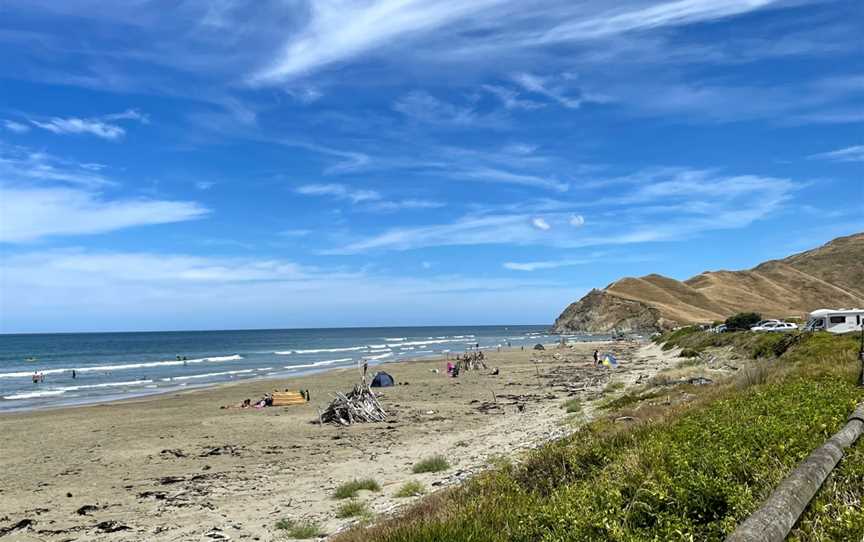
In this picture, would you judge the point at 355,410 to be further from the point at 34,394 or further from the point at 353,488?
the point at 34,394

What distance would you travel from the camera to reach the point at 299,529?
10.1 metres

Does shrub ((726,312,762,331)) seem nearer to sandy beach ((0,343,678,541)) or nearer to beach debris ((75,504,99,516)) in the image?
sandy beach ((0,343,678,541))

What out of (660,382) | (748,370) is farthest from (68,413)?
(748,370)

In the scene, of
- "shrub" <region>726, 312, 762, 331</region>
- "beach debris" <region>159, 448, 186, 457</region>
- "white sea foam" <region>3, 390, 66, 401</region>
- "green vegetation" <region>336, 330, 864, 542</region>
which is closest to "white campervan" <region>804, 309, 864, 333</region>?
"shrub" <region>726, 312, 762, 331</region>

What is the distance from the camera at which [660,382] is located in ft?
76.8

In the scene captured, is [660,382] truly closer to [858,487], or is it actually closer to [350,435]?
[350,435]

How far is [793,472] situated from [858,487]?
673 mm

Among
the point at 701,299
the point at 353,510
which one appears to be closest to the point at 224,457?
the point at 353,510

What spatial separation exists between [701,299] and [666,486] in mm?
182002

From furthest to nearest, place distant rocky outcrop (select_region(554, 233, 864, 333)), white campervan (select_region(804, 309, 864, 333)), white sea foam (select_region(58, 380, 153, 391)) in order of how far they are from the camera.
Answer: distant rocky outcrop (select_region(554, 233, 864, 333))
white sea foam (select_region(58, 380, 153, 391))
white campervan (select_region(804, 309, 864, 333))

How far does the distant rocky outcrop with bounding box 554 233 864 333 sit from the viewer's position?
151 m

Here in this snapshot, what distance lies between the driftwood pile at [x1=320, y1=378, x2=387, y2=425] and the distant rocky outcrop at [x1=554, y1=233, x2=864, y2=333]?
409 ft

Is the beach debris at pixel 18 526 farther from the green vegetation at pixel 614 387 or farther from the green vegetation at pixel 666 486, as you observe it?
the green vegetation at pixel 614 387

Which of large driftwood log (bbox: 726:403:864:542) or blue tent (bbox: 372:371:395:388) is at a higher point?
large driftwood log (bbox: 726:403:864:542)
